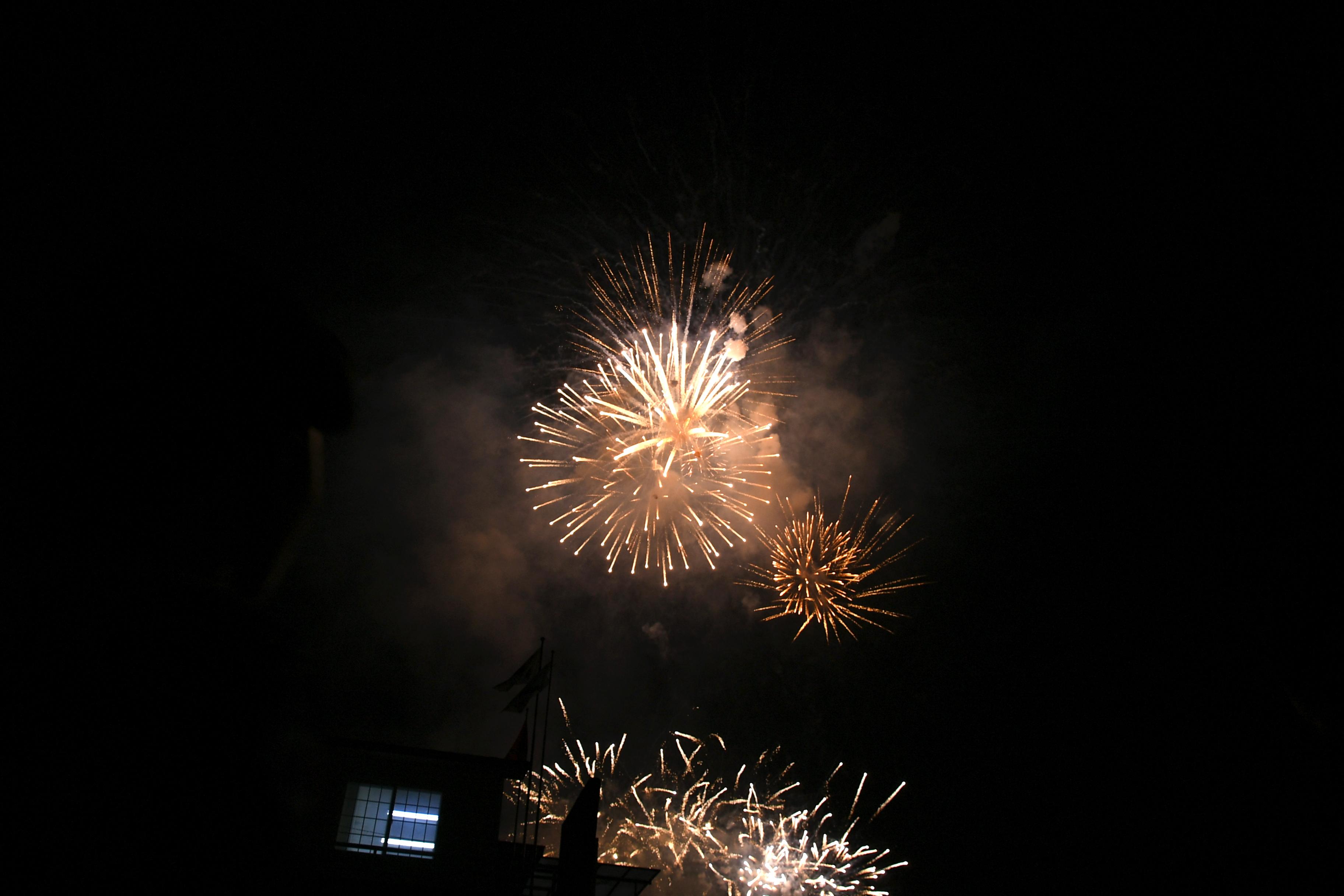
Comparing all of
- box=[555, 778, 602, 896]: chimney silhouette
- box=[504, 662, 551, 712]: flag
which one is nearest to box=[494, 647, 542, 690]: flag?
box=[504, 662, 551, 712]: flag

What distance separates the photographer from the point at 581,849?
31.1 ft

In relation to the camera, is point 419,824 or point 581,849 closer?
point 581,849

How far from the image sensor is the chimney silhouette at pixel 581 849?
363 inches

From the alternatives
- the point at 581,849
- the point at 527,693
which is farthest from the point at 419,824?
the point at 581,849

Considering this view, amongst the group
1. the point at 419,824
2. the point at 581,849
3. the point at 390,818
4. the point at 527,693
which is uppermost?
the point at 527,693

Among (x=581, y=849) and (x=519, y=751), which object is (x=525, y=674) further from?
(x=581, y=849)

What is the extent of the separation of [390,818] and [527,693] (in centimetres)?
364

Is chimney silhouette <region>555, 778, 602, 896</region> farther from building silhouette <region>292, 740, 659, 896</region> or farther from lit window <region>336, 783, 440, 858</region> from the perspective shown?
lit window <region>336, 783, 440, 858</region>

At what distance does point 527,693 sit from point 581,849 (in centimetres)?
522

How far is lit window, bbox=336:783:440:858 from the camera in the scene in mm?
13539

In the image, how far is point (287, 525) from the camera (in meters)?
2.84

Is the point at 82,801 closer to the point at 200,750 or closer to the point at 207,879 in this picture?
the point at 200,750

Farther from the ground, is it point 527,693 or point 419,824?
point 527,693

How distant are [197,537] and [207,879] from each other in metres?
1.20
